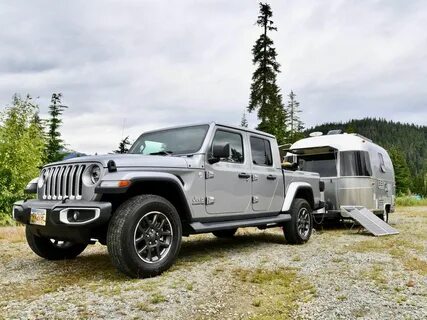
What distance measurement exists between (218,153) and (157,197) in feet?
4.02

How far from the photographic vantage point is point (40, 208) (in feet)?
15.3

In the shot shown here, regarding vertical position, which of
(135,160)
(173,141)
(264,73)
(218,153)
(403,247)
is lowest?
(403,247)

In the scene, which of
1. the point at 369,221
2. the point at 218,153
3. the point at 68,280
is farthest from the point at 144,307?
the point at 369,221

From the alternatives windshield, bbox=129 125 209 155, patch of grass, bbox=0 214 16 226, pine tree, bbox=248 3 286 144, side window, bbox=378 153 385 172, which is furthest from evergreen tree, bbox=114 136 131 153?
pine tree, bbox=248 3 286 144

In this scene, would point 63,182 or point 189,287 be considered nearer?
point 189,287

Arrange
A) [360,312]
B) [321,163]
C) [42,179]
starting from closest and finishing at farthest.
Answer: [360,312]
[42,179]
[321,163]

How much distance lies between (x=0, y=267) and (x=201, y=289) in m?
3.11

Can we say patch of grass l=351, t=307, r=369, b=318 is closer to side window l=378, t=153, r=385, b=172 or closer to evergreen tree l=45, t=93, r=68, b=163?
side window l=378, t=153, r=385, b=172

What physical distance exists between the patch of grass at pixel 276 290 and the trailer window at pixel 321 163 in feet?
20.8

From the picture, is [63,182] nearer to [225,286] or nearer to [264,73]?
[225,286]

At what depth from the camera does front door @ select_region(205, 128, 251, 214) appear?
572cm

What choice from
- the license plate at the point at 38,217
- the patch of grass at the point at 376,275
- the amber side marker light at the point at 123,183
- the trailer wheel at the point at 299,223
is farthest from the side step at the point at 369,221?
the license plate at the point at 38,217

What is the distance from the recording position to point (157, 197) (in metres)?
4.84

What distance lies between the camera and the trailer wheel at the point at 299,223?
741 centimetres
